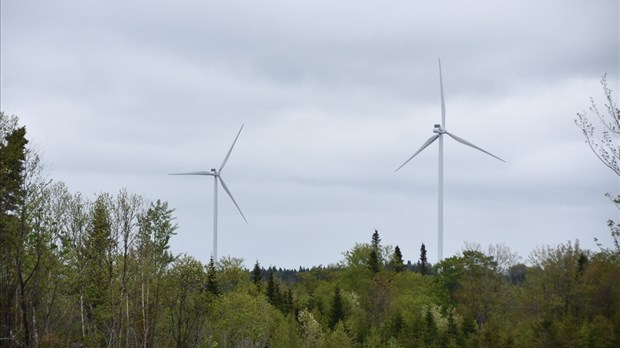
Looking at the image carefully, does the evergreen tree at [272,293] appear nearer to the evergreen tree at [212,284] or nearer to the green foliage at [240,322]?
the evergreen tree at [212,284]

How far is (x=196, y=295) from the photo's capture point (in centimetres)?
5991

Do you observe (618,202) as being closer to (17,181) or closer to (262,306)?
(17,181)

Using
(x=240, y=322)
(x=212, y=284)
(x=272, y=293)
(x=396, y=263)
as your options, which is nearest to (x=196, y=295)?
(x=240, y=322)

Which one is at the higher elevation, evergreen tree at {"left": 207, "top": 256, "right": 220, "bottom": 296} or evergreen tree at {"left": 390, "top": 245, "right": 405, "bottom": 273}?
evergreen tree at {"left": 390, "top": 245, "right": 405, "bottom": 273}

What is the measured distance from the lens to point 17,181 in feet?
149

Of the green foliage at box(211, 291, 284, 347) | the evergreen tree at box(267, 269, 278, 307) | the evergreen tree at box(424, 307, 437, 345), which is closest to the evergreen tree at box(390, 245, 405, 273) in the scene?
the evergreen tree at box(267, 269, 278, 307)

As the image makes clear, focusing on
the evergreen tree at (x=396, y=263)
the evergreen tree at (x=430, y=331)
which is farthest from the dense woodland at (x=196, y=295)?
the evergreen tree at (x=396, y=263)

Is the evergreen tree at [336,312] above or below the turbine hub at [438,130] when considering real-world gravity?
below

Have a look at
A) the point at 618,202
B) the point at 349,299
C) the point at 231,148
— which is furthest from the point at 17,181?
the point at 349,299

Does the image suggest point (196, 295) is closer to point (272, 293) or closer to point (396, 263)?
point (272, 293)

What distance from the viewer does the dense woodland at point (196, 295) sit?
154 feet

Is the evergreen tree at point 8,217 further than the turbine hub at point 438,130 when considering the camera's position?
No

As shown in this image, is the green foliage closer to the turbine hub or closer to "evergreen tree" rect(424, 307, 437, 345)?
"evergreen tree" rect(424, 307, 437, 345)

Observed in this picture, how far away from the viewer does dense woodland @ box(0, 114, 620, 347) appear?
46.9m
